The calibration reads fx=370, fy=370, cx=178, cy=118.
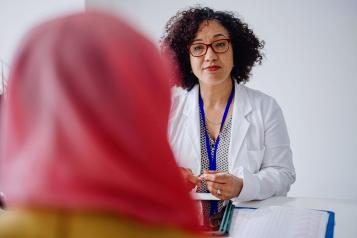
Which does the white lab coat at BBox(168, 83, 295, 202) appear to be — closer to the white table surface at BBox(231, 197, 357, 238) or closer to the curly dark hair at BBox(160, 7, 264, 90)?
the white table surface at BBox(231, 197, 357, 238)

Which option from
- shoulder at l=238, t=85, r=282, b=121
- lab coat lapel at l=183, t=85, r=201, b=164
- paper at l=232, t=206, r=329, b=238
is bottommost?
paper at l=232, t=206, r=329, b=238

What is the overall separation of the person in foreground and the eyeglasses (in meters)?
1.32

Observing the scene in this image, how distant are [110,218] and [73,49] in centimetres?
14

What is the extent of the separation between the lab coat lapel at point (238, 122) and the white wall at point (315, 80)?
44.7 inches

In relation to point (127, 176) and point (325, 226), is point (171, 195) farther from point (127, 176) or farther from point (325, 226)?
point (325, 226)

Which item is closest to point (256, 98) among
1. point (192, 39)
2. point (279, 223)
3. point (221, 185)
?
point (192, 39)

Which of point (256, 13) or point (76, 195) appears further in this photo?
point (256, 13)

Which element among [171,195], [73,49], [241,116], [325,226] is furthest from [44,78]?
[241,116]

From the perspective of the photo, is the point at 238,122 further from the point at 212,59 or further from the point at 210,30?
the point at 210,30

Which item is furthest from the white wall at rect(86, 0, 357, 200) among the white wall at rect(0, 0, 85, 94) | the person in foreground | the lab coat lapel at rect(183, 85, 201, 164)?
the person in foreground

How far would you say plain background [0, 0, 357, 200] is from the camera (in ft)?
8.29

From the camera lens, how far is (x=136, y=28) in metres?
0.33

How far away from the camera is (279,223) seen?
3.05 feet

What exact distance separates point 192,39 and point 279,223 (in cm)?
99
